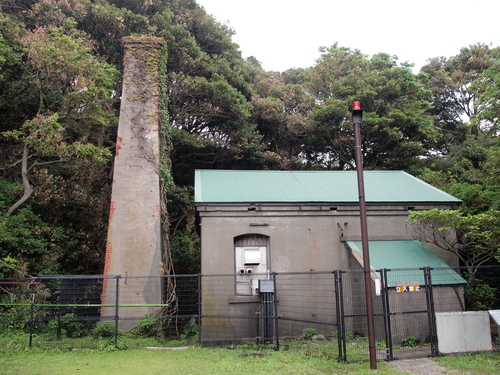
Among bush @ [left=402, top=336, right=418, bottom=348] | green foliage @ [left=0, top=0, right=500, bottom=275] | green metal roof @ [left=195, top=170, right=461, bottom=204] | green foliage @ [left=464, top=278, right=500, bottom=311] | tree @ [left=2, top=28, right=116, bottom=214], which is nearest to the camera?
bush @ [left=402, top=336, right=418, bottom=348]

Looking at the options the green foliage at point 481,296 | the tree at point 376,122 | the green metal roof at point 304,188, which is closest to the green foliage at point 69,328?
the green metal roof at point 304,188

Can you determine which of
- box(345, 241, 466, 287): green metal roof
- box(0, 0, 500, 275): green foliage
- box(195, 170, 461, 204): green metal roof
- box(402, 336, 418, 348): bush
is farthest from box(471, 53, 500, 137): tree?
box(402, 336, 418, 348): bush

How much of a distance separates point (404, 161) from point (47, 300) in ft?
71.7

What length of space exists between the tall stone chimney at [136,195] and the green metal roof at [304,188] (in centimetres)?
194

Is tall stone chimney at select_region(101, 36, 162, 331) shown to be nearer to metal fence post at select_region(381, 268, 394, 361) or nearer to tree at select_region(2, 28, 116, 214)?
tree at select_region(2, 28, 116, 214)

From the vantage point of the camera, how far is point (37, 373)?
7898 mm

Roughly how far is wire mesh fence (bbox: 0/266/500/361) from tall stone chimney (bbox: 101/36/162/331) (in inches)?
2.8

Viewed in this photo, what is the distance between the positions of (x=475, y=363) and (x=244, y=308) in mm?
6349

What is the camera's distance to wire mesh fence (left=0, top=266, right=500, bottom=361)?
11.2m

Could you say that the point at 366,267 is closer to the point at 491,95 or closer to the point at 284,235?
the point at 284,235

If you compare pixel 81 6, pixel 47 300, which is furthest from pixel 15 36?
pixel 47 300

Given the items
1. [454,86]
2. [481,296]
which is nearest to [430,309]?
[481,296]

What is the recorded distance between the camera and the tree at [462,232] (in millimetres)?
12047

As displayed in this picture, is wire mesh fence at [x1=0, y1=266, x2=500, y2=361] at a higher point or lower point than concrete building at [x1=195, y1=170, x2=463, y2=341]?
lower
